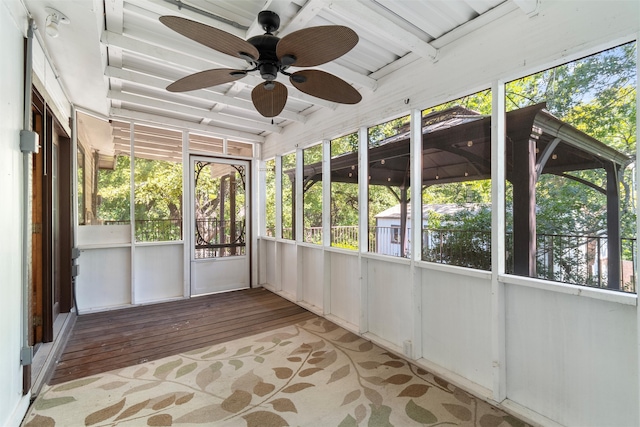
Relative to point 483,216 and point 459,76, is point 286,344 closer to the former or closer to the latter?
point 483,216

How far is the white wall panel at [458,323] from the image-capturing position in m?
2.29

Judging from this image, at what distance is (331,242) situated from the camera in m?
3.96

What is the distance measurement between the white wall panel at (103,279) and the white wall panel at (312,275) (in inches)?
103

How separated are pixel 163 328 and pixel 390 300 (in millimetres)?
2696

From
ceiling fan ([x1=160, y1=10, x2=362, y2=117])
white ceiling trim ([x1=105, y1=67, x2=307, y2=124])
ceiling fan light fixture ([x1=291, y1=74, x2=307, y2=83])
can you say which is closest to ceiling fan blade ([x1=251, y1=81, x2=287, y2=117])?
ceiling fan ([x1=160, y1=10, x2=362, y2=117])

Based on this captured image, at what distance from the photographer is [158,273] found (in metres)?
4.62

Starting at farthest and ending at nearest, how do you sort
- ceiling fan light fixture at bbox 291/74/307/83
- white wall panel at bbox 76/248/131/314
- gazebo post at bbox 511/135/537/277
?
white wall panel at bbox 76/248/131/314, gazebo post at bbox 511/135/537/277, ceiling fan light fixture at bbox 291/74/307/83

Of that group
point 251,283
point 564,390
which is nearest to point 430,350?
point 564,390

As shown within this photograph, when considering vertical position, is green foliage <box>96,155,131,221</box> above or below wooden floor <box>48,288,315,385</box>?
above

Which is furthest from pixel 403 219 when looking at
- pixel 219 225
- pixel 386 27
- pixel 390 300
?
pixel 219 225

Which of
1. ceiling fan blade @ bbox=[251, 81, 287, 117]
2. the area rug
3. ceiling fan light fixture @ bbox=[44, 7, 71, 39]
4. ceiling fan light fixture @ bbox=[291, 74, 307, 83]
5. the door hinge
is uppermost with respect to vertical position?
ceiling fan light fixture @ bbox=[44, 7, 71, 39]

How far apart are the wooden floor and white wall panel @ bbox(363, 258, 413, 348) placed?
1041mm

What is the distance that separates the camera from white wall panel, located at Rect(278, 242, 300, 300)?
473 cm

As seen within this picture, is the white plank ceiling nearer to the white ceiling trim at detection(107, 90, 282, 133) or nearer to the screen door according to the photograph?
the white ceiling trim at detection(107, 90, 282, 133)
